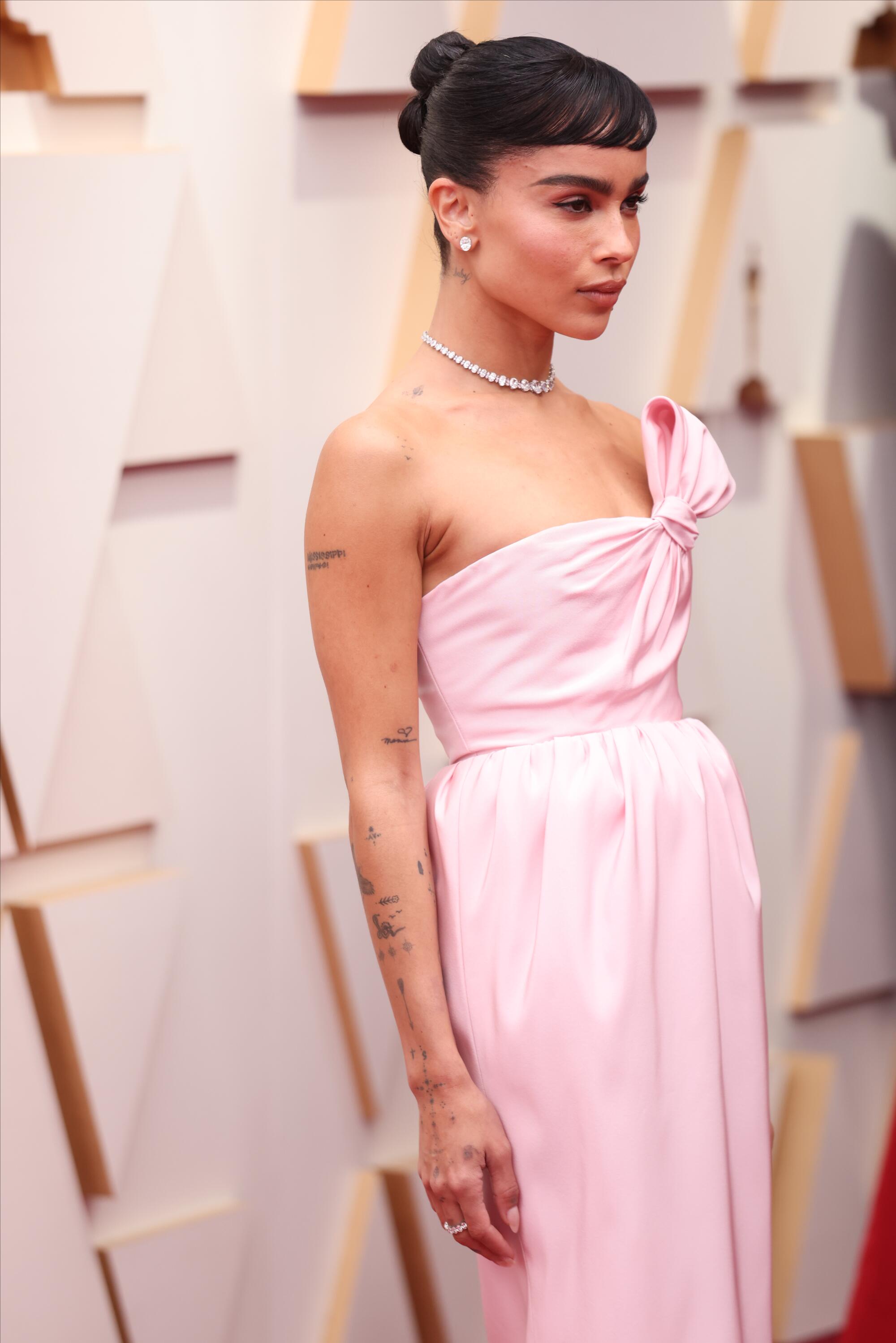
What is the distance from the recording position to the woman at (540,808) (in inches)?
43.7

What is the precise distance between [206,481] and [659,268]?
695mm

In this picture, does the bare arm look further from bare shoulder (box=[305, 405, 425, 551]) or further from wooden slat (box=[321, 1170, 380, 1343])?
wooden slat (box=[321, 1170, 380, 1343])

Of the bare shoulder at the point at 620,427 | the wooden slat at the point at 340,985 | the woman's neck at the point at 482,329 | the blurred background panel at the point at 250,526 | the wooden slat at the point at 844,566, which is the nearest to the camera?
the woman's neck at the point at 482,329

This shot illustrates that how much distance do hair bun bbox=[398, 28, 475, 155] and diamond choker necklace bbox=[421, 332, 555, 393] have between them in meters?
0.17

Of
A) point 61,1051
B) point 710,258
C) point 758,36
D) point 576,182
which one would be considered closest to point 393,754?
point 576,182

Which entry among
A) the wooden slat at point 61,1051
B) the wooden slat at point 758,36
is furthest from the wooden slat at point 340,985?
the wooden slat at point 758,36

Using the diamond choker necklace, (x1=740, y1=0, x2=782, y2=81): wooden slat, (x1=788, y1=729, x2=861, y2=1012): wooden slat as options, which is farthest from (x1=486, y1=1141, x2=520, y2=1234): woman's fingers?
(x1=740, y1=0, x2=782, y2=81): wooden slat


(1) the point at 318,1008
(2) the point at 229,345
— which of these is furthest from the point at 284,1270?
(2) the point at 229,345

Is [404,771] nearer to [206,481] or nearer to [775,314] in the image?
[206,481]

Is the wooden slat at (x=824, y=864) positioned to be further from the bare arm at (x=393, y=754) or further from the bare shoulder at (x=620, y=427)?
the bare arm at (x=393, y=754)

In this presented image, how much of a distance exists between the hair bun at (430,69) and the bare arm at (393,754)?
31 centimetres

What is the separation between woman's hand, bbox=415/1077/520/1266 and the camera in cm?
110

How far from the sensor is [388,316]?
1711mm

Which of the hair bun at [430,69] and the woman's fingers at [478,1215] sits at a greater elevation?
the hair bun at [430,69]
